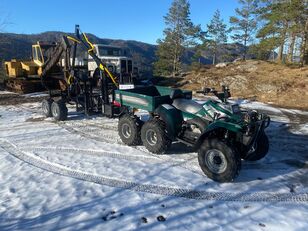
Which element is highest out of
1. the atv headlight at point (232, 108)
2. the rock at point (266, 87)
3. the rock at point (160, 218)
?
the atv headlight at point (232, 108)

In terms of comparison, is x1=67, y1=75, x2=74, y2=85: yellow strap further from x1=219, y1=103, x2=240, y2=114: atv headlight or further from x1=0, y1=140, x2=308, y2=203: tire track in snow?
x1=219, y1=103, x2=240, y2=114: atv headlight

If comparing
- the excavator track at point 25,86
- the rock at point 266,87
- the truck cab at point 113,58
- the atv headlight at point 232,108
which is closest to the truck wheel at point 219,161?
the atv headlight at point 232,108

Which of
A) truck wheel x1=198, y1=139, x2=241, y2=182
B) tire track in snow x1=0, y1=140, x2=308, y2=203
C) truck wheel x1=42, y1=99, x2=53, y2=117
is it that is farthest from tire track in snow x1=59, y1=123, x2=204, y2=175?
truck wheel x1=42, y1=99, x2=53, y2=117

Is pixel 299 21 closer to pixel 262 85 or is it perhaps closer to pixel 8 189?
pixel 262 85

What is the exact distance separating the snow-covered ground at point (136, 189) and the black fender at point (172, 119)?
61cm

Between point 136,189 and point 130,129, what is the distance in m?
2.38

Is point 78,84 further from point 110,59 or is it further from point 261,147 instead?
point 110,59

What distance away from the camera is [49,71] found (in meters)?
11.2

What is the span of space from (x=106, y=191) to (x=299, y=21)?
831 inches

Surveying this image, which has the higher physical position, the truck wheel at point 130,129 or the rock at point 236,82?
the rock at point 236,82

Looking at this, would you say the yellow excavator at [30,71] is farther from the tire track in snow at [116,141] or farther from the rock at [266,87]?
the rock at [266,87]

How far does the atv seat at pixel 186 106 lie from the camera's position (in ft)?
19.4

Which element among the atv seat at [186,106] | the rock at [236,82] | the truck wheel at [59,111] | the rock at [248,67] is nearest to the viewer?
the atv seat at [186,106]

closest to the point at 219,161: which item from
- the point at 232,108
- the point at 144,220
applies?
the point at 232,108
